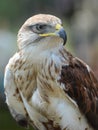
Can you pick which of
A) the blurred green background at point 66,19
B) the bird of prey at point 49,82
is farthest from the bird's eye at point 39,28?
the blurred green background at point 66,19

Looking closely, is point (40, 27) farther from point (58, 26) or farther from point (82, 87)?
point (82, 87)

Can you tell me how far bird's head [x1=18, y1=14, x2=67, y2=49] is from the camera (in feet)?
31.2

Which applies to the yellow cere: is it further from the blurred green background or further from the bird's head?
the blurred green background

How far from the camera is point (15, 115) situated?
10.3m

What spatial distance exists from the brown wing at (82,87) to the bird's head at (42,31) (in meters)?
0.48

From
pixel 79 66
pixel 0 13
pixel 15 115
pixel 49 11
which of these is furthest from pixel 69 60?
pixel 0 13

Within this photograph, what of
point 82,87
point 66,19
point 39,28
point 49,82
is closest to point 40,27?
point 39,28

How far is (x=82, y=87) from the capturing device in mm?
9945

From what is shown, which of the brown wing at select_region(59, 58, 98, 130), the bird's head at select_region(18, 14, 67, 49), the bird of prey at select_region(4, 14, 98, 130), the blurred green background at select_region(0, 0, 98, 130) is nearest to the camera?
the bird's head at select_region(18, 14, 67, 49)

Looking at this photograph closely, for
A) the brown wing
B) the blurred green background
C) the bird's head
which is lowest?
the blurred green background

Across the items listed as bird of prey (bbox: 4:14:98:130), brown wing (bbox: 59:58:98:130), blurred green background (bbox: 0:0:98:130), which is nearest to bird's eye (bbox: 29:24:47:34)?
bird of prey (bbox: 4:14:98:130)

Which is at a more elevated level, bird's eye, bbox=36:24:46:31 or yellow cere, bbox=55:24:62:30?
bird's eye, bbox=36:24:46:31

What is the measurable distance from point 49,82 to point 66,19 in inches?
717

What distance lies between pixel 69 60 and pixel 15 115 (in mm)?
1006
